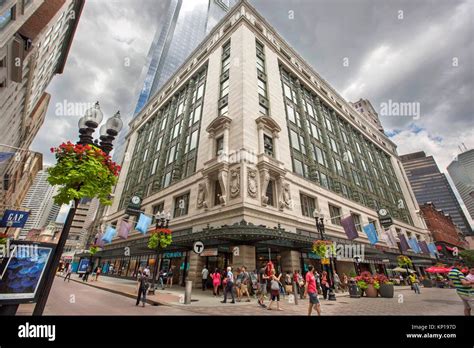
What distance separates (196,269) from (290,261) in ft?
27.1

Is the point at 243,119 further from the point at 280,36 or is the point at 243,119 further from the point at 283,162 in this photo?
the point at 280,36

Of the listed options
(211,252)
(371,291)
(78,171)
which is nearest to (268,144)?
(211,252)

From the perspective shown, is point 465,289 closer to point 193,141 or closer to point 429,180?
point 193,141

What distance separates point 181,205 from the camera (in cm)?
2352

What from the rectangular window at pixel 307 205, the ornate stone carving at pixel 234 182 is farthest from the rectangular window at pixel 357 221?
the ornate stone carving at pixel 234 182

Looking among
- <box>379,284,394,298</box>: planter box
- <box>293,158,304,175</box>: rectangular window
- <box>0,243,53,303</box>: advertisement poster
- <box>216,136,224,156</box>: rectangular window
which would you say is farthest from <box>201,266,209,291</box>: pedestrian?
<box>293,158,304,175</box>: rectangular window

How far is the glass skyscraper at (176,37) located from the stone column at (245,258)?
3931 inches

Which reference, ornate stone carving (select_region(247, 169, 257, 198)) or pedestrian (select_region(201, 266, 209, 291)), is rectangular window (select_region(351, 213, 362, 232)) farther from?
pedestrian (select_region(201, 266, 209, 291))

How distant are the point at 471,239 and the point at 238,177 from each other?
140m

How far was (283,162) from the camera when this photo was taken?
2175cm

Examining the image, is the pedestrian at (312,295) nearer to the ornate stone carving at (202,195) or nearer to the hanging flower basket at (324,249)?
the hanging flower basket at (324,249)

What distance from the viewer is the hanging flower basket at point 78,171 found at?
19.3 ft

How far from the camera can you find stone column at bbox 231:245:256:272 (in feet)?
49.9
